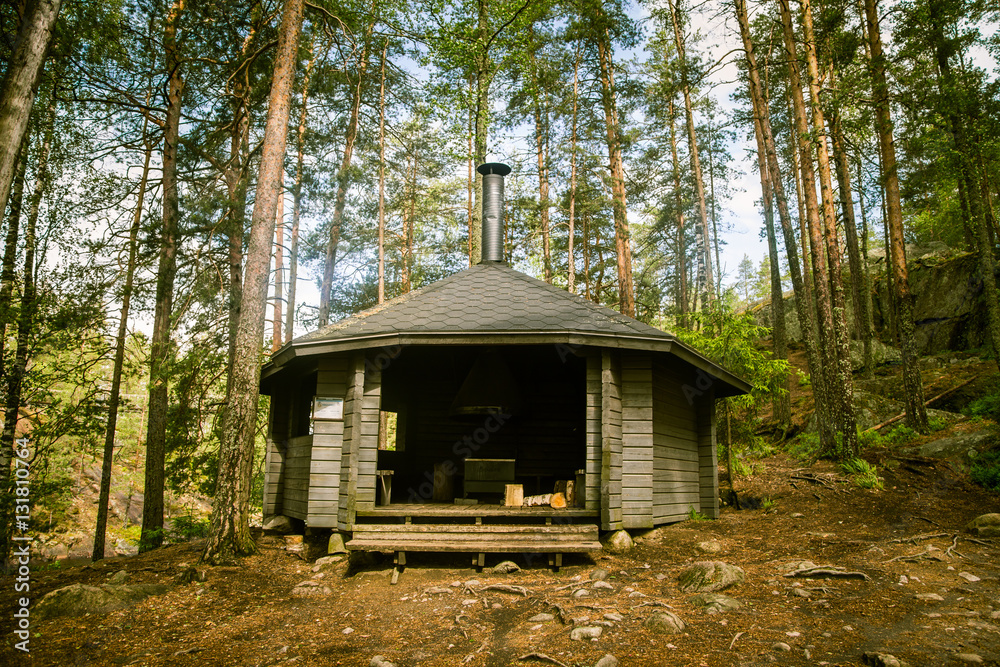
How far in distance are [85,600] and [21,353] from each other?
5376 mm

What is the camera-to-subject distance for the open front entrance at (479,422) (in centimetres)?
1055

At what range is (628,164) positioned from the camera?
71.4 feet

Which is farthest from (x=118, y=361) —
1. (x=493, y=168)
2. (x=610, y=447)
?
(x=610, y=447)

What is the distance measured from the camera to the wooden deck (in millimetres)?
6410

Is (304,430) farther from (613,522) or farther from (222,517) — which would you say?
(613,522)

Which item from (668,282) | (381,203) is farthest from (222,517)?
(668,282)

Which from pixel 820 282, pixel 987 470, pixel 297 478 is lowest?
pixel 297 478

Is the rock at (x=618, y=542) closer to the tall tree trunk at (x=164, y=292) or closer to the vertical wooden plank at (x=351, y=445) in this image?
the vertical wooden plank at (x=351, y=445)

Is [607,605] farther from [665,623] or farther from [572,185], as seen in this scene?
[572,185]

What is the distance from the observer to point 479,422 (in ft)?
35.9

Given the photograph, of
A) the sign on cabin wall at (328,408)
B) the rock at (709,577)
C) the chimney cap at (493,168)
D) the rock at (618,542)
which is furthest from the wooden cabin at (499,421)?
the chimney cap at (493,168)

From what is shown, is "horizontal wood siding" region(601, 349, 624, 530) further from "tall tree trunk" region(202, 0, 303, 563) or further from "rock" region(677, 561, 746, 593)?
"tall tree trunk" region(202, 0, 303, 563)

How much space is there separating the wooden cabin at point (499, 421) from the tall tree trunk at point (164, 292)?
1.94 metres

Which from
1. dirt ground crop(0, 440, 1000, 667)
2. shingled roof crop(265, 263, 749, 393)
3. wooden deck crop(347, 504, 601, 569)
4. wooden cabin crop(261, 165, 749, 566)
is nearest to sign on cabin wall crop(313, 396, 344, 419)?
wooden cabin crop(261, 165, 749, 566)
